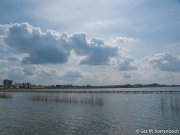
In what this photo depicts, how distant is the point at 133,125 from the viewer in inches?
1222

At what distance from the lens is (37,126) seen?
30.3 meters

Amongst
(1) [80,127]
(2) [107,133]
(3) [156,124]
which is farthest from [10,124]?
(3) [156,124]

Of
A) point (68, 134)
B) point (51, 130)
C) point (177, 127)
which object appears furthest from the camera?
point (177, 127)

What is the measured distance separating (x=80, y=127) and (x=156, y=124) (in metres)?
9.33

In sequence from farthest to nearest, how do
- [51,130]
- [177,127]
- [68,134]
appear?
[177,127] < [51,130] < [68,134]

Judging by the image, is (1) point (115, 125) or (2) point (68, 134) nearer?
(2) point (68, 134)

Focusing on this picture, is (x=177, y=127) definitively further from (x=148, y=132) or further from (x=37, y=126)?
(x=37, y=126)

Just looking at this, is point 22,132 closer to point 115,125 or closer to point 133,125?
point 115,125

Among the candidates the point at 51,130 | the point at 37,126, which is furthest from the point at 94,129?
the point at 37,126

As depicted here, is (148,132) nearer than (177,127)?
Yes

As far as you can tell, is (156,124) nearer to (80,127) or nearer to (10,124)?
(80,127)

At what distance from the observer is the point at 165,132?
88.5 feet

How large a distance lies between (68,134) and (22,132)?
479 cm

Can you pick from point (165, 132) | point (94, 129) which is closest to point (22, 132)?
point (94, 129)
